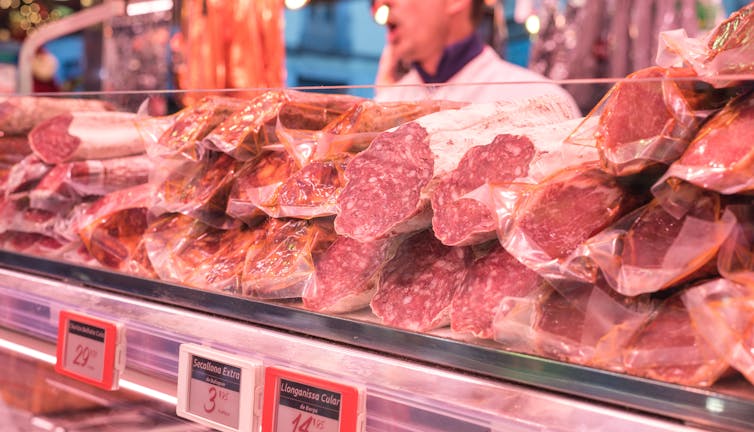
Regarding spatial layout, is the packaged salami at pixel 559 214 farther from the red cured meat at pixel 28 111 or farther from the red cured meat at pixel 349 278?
the red cured meat at pixel 28 111

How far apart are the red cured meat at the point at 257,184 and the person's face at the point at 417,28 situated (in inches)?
93.7

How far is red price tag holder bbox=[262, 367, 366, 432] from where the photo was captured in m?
0.92

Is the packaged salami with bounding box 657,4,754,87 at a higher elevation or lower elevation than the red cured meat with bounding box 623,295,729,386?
higher

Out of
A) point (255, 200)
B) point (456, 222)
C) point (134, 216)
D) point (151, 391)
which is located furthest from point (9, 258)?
point (456, 222)

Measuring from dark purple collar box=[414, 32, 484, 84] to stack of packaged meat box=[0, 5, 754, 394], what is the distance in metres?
2.30

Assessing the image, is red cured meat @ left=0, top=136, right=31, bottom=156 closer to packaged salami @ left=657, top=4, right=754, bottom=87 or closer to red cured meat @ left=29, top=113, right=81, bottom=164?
red cured meat @ left=29, top=113, right=81, bottom=164

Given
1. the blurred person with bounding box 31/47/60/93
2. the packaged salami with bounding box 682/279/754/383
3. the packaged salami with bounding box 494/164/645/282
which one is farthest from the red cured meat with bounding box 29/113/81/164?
the blurred person with bounding box 31/47/60/93

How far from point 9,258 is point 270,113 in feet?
2.47

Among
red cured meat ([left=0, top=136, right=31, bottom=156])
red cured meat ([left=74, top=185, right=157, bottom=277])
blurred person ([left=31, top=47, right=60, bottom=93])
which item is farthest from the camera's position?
blurred person ([left=31, top=47, right=60, bottom=93])

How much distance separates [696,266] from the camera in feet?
2.58

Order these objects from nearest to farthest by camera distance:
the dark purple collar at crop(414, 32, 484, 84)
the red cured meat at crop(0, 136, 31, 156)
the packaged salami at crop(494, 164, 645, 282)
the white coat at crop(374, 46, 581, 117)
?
the packaged salami at crop(494, 164, 645, 282) < the white coat at crop(374, 46, 581, 117) < the red cured meat at crop(0, 136, 31, 156) < the dark purple collar at crop(414, 32, 484, 84)

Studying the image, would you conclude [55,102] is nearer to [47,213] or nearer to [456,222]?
[47,213]

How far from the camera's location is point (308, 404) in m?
0.97

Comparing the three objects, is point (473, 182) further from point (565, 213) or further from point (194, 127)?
point (194, 127)
